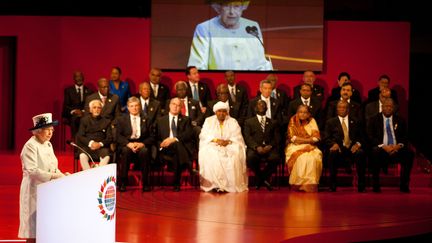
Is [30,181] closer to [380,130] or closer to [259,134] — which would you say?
[259,134]

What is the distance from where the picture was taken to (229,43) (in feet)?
40.9

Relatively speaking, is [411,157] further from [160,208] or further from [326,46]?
[160,208]

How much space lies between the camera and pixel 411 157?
1038 cm

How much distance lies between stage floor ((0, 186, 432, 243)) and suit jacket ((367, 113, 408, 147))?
0.74 m

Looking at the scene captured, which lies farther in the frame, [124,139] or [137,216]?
[124,139]

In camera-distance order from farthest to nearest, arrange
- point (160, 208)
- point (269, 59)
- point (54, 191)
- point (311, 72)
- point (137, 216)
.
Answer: point (269, 59)
point (311, 72)
point (160, 208)
point (137, 216)
point (54, 191)

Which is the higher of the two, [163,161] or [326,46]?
[326,46]

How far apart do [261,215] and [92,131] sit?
122 inches

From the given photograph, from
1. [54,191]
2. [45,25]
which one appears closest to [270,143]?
[45,25]

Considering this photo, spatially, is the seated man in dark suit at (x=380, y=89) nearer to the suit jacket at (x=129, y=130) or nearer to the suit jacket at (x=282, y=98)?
the suit jacket at (x=282, y=98)

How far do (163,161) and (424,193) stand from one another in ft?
12.1

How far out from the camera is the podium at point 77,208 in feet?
16.6

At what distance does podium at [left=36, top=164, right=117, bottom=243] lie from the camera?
16.6 ft

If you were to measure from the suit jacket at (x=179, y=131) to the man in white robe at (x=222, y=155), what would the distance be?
19cm
